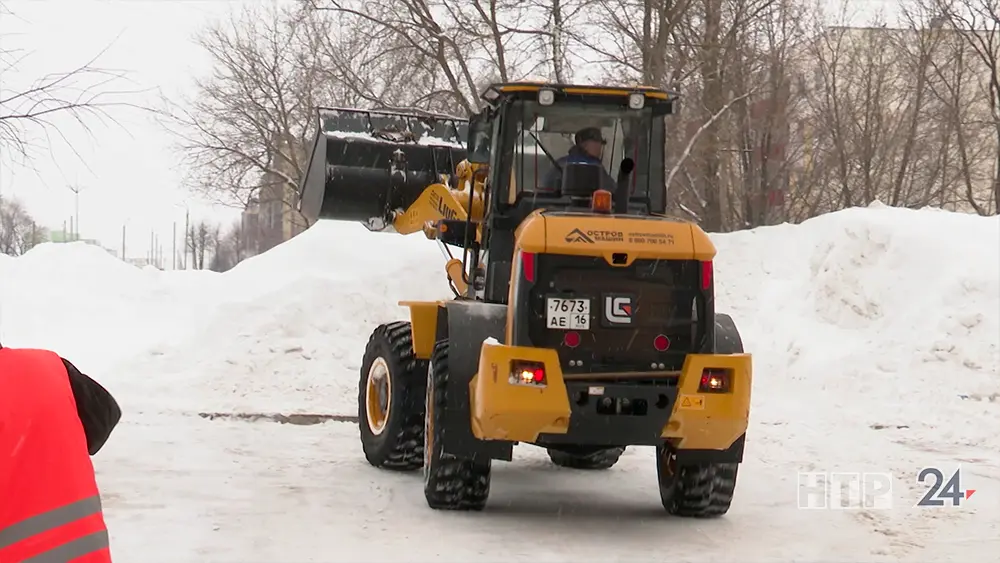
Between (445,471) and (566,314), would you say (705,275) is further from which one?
(445,471)

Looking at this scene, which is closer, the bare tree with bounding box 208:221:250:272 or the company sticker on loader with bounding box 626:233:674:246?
the company sticker on loader with bounding box 626:233:674:246

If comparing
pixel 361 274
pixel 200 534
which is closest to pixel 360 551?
pixel 200 534

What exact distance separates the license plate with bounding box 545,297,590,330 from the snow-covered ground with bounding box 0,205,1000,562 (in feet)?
4.20

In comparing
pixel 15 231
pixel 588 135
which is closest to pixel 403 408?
pixel 588 135

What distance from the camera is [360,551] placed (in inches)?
259

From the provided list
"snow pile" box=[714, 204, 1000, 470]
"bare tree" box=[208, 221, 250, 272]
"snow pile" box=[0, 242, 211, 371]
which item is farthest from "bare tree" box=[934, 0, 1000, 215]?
"bare tree" box=[208, 221, 250, 272]

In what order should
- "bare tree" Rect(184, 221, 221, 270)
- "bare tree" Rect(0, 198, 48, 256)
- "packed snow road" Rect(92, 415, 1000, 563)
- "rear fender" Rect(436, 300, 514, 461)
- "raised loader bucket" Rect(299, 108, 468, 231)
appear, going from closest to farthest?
1. "packed snow road" Rect(92, 415, 1000, 563)
2. "rear fender" Rect(436, 300, 514, 461)
3. "raised loader bucket" Rect(299, 108, 468, 231)
4. "bare tree" Rect(0, 198, 48, 256)
5. "bare tree" Rect(184, 221, 221, 270)

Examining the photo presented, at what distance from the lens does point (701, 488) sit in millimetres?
7621

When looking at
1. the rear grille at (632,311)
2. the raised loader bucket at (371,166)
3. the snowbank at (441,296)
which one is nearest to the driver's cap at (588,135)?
the rear grille at (632,311)

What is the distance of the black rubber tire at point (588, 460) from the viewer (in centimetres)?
972

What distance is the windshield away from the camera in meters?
7.85

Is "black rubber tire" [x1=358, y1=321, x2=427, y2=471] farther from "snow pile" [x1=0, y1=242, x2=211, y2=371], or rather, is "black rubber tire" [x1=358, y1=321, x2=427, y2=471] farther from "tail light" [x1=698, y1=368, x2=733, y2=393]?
"snow pile" [x1=0, y1=242, x2=211, y2=371]

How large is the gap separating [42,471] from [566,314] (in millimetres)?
4876

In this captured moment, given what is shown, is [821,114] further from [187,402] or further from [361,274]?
[187,402]
